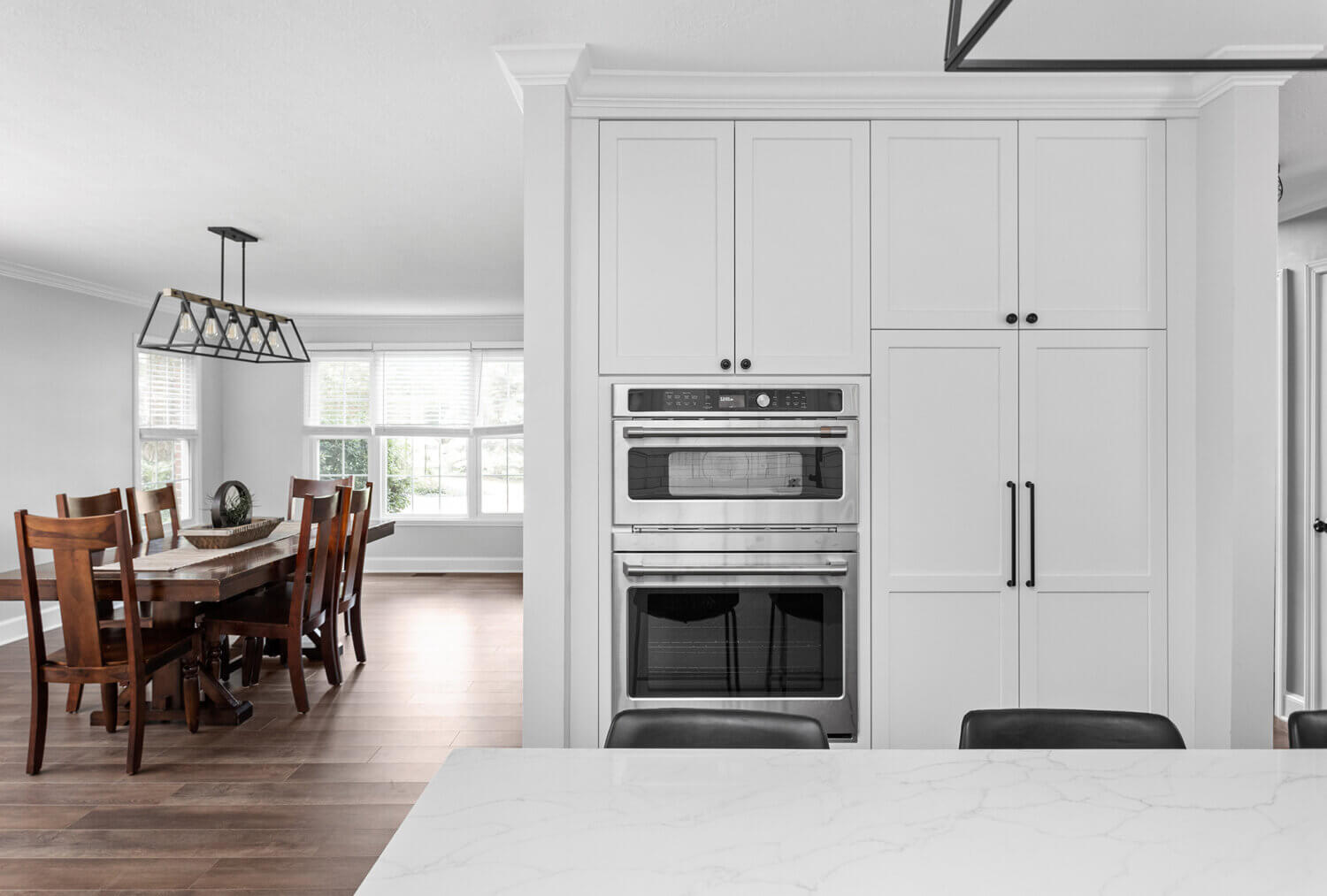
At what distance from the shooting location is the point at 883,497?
252 centimetres

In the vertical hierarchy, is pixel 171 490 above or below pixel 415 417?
below

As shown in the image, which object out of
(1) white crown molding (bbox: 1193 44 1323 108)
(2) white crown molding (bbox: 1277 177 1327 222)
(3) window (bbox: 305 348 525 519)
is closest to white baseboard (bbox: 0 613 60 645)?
(3) window (bbox: 305 348 525 519)

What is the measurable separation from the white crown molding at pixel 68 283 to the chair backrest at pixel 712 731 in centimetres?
558

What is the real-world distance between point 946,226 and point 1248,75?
2.93ft

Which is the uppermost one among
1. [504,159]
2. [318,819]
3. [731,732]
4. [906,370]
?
[504,159]

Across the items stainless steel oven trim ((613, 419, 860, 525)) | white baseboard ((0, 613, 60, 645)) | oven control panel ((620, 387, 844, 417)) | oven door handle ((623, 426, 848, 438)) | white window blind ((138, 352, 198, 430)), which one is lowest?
white baseboard ((0, 613, 60, 645))

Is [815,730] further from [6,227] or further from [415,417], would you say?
[415,417]

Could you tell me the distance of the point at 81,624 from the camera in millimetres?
3141

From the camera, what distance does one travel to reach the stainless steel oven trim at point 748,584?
8.20ft

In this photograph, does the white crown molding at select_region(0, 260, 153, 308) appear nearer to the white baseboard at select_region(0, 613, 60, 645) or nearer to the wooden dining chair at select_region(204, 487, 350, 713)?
the white baseboard at select_region(0, 613, 60, 645)

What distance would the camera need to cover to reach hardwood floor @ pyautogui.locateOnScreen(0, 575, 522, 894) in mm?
2479

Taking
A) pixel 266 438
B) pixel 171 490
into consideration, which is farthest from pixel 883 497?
pixel 266 438

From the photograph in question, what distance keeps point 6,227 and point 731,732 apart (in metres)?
4.71

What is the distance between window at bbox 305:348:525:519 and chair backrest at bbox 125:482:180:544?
2631 mm
